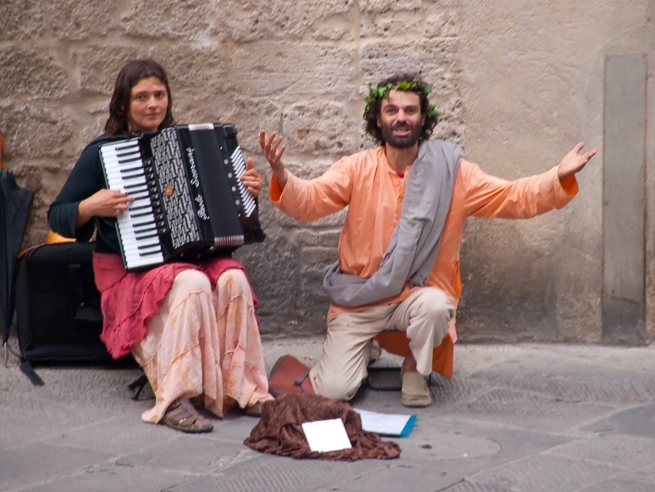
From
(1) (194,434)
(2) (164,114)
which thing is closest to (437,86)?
(2) (164,114)

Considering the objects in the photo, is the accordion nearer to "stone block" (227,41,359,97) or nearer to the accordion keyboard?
the accordion keyboard

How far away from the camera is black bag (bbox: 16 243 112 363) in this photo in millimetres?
4527

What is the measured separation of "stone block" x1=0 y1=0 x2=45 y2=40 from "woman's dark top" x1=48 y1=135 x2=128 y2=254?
115cm

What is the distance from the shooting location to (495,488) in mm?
3197

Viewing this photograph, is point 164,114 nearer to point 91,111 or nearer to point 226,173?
point 226,173

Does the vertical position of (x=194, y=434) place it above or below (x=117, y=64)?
below

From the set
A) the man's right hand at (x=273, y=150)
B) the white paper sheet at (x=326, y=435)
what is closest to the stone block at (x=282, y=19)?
the man's right hand at (x=273, y=150)

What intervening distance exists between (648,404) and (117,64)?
2928 mm

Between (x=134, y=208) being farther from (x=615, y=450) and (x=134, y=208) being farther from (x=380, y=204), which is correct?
(x=615, y=450)

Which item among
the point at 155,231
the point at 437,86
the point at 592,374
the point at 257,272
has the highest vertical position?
the point at 437,86

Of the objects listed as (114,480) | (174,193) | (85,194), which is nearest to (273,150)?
(174,193)

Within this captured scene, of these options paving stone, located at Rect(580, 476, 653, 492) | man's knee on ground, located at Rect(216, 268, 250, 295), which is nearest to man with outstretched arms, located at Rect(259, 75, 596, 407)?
man's knee on ground, located at Rect(216, 268, 250, 295)


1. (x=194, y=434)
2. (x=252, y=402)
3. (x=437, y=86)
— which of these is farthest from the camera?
(x=437, y=86)

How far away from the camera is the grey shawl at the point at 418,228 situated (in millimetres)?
4188
